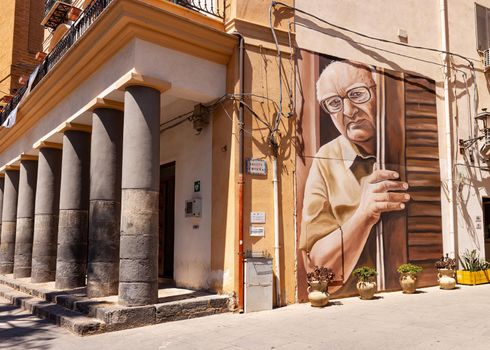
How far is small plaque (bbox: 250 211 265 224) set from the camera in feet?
28.5

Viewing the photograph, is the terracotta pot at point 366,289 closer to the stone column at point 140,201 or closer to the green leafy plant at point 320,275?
the green leafy plant at point 320,275

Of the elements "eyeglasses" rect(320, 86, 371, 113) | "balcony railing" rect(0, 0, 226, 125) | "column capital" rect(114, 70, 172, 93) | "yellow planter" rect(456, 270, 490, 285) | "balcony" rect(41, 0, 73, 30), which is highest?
"balcony" rect(41, 0, 73, 30)

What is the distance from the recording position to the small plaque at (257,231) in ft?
28.4

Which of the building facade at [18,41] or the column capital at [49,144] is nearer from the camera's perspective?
the column capital at [49,144]

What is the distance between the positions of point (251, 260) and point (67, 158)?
5.04 metres

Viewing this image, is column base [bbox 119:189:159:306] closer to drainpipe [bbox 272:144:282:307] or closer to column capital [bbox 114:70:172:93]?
column capital [bbox 114:70:172:93]

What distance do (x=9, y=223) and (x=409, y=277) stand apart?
1228 centimetres

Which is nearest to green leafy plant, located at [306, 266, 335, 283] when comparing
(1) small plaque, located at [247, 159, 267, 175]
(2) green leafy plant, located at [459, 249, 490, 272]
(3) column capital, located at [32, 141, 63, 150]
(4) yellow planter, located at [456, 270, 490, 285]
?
(1) small plaque, located at [247, 159, 267, 175]

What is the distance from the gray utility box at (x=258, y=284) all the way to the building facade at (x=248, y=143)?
113mm

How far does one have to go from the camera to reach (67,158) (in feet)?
34.7

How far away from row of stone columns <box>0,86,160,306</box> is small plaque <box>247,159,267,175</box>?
173 centimetres

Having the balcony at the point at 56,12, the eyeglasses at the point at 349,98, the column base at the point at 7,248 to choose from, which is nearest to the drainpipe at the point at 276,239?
the eyeglasses at the point at 349,98

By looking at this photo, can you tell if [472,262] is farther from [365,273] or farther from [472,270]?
[365,273]

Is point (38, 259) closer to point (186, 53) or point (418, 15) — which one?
point (186, 53)
